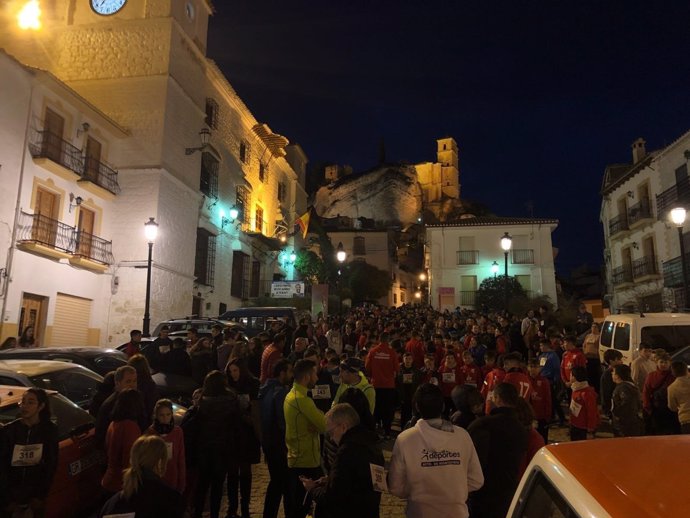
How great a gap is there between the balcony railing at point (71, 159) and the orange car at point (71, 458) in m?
16.0

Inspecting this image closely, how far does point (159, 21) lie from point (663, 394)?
25800 millimetres

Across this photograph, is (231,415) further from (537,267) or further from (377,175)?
(377,175)

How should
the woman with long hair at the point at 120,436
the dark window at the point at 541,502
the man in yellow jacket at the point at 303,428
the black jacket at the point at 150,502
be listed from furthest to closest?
the man in yellow jacket at the point at 303,428, the woman with long hair at the point at 120,436, the black jacket at the point at 150,502, the dark window at the point at 541,502

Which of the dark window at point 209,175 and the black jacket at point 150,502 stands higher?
the dark window at point 209,175

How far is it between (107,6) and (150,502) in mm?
28361

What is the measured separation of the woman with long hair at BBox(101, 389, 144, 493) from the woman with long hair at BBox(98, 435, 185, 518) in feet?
4.53

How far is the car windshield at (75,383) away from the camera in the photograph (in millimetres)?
6828

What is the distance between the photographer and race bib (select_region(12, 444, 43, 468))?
445 cm

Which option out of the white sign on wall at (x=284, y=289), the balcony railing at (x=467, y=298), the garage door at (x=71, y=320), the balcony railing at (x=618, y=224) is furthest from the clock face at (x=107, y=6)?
the balcony railing at (x=618, y=224)

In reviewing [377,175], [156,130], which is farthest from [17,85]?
[377,175]

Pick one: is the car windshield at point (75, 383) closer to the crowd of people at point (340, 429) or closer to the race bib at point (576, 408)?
the crowd of people at point (340, 429)

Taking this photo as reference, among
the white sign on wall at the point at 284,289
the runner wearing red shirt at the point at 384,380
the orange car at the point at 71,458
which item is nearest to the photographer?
the orange car at the point at 71,458

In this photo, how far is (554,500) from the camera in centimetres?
193

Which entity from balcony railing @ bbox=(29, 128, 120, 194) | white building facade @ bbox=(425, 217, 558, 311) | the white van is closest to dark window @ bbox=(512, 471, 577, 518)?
the white van
